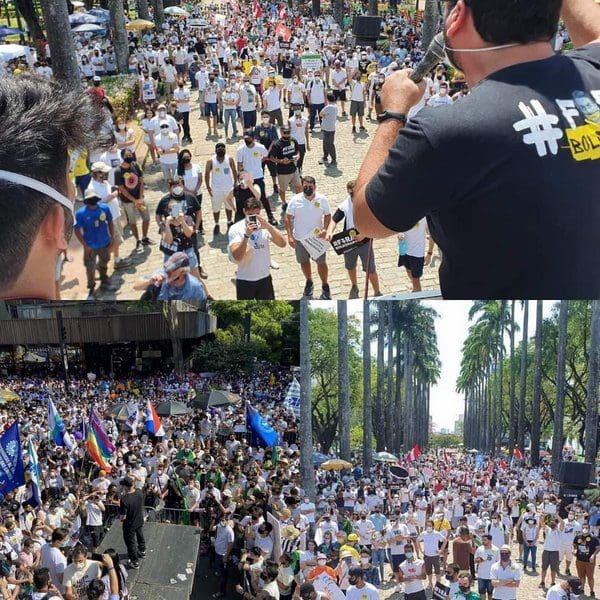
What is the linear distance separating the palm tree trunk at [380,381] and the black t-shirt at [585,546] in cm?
170

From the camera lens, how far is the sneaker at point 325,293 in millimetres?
5235

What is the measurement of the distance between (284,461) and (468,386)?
2.21 m

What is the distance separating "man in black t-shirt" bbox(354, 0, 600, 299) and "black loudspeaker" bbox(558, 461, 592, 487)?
3995 millimetres

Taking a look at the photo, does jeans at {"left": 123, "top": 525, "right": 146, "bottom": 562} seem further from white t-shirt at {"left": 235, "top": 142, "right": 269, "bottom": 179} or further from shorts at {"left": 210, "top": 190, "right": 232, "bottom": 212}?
white t-shirt at {"left": 235, "top": 142, "right": 269, "bottom": 179}

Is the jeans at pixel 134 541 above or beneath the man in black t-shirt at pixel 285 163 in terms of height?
beneath

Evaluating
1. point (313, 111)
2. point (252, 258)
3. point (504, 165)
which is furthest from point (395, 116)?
point (313, 111)

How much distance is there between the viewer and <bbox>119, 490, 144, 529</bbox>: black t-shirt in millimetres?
7379

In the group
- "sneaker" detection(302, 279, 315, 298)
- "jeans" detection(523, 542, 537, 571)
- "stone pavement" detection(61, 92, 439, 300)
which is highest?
"stone pavement" detection(61, 92, 439, 300)

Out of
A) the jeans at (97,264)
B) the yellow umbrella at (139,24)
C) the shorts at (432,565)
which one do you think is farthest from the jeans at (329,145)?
the yellow umbrella at (139,24)

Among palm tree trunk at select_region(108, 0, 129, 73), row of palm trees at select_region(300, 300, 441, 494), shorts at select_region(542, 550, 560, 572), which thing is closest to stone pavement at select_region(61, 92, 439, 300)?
row of palm trees at select_region(300, 300, 441, 494)

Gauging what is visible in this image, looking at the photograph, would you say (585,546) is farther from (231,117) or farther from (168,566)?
(231,117)

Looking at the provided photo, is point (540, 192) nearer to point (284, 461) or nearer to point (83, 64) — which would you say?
point (284, 461)

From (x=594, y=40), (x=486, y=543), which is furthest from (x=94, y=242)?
(x=594, y=40)

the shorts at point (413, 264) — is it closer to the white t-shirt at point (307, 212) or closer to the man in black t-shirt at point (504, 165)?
the white t-shirt at point (307, 212)
